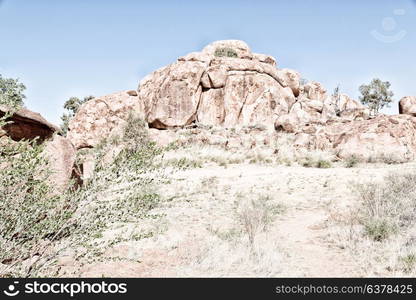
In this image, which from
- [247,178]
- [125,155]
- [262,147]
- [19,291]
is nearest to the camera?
[19,291]

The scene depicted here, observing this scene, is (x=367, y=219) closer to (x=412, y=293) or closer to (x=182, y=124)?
(x=412, y=293)

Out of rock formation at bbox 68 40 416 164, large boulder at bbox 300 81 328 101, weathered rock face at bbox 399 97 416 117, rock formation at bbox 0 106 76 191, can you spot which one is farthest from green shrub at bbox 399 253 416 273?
large boulder at bbox 300 81 328 101

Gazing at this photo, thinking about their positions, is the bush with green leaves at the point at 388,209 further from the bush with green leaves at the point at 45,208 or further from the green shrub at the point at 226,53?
the green shrub at the point at 226,53

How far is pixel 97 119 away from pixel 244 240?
77.7ft

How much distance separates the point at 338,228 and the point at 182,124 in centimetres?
2352

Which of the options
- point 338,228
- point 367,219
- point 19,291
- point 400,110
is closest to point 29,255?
point 19,291

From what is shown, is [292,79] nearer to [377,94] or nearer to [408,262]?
[377,94]

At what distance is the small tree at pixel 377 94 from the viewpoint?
45.0 m

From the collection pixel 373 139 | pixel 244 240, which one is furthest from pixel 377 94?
pixel 244 240

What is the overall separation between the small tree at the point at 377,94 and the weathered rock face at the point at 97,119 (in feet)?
110

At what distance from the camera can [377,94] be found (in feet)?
148

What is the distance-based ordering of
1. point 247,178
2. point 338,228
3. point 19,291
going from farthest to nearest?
point 247,178, point 338,228, point 19,291

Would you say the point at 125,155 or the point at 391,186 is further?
the point at 391,186

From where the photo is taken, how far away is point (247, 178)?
41.9ft
